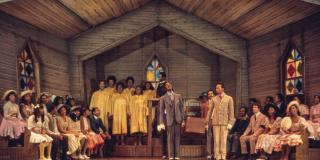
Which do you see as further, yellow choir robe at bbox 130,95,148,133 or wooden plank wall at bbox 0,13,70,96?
yellow choir robe at bbox 130,95,148,133

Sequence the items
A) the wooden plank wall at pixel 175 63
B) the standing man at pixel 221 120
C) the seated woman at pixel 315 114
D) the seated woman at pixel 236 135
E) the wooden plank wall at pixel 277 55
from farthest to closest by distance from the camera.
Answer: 1. the wooden plank wall at pixel 175 63
2. the seated woman at pixel 236 135
3. the wooden plank wall at pixel 277 55
4. the seated woman at pixel 315 114
5. the standing man at pixel 221 120

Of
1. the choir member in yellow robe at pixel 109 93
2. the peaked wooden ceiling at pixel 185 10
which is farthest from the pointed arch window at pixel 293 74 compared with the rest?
the choir member in yellow robe at pixel 109 93

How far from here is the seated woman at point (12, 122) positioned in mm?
11414

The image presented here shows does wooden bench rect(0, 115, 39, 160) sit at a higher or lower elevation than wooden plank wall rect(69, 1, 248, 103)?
lower

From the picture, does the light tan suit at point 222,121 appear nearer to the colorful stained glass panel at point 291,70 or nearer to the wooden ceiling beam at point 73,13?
the colorful stained glass panel at point 291,70

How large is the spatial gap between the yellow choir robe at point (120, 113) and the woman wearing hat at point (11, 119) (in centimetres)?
374

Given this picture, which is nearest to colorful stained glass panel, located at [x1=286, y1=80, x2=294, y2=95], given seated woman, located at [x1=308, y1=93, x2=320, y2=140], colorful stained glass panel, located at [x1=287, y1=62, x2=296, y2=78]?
colorful stained glass panel, located at [x1=287, y1=62, x2=296, y2=78]

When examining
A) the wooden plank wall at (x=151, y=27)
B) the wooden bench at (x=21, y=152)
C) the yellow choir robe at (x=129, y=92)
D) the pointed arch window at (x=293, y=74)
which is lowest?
the wooden bench at (x=21, y=152)

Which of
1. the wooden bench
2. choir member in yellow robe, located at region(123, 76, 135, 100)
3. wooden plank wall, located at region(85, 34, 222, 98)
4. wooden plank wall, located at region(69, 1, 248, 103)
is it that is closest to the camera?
the wooden bench

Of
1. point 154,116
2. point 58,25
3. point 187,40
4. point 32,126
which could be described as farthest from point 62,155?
point 187,40

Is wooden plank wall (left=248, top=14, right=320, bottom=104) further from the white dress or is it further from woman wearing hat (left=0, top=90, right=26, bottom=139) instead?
woman wearing hat (left=0, top=90, right=26, bottom=139)

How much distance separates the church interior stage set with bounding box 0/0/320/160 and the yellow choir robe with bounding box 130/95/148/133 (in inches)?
13.7

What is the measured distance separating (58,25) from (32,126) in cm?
478

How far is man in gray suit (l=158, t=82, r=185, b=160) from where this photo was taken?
1184cm
